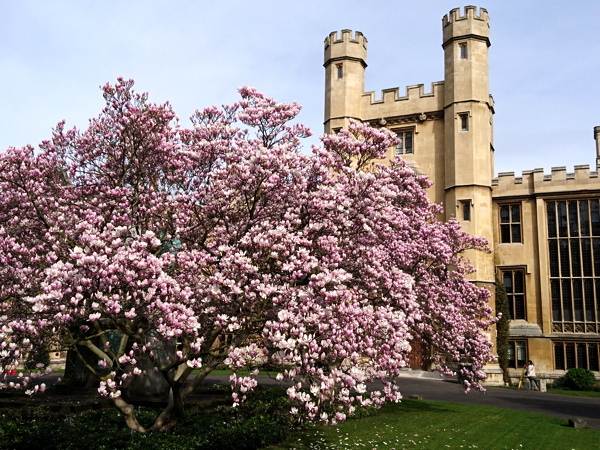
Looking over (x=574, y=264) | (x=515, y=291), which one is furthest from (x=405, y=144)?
(x=574, y=264)

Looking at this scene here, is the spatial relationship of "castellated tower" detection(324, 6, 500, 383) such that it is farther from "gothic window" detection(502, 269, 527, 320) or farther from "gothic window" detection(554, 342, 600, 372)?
"gothic window" detection(554, 342, 600, 372)

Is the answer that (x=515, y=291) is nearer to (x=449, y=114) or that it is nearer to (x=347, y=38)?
(x=449, y=114)

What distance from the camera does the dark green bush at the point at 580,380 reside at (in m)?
30.0

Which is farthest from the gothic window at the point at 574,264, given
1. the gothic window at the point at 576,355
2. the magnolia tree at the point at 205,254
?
the magnolia tree at the point at 205,254

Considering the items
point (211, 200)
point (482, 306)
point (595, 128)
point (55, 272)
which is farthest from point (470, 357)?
point (595, 128)

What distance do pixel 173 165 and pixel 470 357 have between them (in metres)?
12.3

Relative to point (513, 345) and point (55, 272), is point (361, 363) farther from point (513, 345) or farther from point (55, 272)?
point (513, 345)

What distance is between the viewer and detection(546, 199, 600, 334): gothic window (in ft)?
106

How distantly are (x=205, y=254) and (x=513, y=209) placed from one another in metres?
28.5

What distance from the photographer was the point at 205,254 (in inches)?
438

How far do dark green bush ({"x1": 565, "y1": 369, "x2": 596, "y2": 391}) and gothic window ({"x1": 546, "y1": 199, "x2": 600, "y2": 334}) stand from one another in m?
2.66

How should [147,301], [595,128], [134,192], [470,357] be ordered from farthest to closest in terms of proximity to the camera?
[595,128]
[470,357]
[134,192]
[147,301]

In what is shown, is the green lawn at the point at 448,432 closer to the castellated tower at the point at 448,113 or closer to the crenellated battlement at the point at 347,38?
the castellated tower at the point at 448,113

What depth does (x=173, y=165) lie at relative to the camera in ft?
→ 41.1
